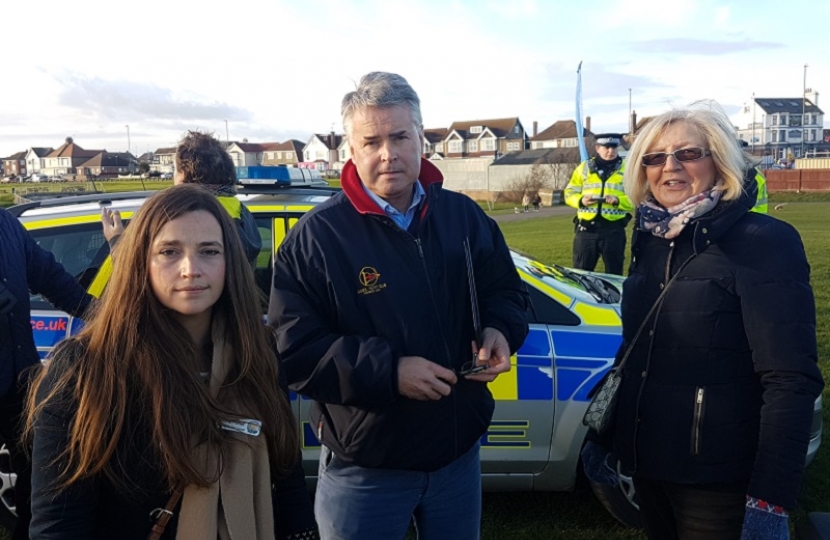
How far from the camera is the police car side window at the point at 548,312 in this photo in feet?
11.2

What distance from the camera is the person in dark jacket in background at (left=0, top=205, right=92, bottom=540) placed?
2650mm

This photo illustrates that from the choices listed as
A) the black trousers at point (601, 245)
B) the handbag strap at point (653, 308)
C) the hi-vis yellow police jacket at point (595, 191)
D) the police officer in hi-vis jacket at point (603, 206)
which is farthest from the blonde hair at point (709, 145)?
the black trousers at point (601, 245)

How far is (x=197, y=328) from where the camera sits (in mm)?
1713

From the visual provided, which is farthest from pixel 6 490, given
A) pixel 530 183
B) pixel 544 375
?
pixel 530 183

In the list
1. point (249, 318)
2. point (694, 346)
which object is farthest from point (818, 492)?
point (249, 318)

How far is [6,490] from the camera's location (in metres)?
3.35

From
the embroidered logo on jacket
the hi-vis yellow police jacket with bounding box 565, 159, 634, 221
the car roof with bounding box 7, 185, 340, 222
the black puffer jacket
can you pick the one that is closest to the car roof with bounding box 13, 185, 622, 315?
the car roof with bounding box 7, 185, 340, 222

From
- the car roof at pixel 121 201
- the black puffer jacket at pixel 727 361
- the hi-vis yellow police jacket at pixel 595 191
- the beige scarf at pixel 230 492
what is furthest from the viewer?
the hi-vis yellow police jacket at pixel 595 191

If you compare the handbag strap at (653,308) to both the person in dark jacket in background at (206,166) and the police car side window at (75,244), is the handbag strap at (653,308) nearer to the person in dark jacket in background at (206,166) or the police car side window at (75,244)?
the person in dark jacket in background at (206,166)

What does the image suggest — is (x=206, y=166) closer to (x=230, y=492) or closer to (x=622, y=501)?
(x=230, y=492)

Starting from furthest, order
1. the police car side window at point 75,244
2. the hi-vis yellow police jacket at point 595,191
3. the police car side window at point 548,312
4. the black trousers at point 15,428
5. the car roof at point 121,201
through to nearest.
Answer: the hi-vis yellow police jacket at point 595,191 → the car roof at point 121,201 → the police car side window at point 75,244 → the police car side window at point 548,312 → the black trousers at point 15,428

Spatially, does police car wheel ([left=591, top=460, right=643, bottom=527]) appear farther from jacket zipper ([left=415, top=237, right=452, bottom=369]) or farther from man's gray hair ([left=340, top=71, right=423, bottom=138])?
man's gray hair ([left=340, top=71, right=423, bottom=138])

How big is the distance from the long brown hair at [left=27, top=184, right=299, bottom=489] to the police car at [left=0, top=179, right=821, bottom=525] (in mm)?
1646

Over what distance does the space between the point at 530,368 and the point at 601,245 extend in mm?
4287
